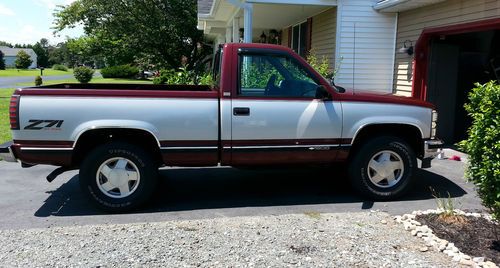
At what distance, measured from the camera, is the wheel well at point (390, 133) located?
563 cm

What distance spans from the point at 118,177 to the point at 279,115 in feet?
6.53

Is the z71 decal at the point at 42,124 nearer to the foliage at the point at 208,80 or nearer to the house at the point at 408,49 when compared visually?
the foliage at the point at 208,80

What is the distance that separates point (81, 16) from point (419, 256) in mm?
31758

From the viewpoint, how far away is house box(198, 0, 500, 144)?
9695 mm

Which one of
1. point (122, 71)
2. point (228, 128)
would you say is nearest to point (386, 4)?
point (228, 128)

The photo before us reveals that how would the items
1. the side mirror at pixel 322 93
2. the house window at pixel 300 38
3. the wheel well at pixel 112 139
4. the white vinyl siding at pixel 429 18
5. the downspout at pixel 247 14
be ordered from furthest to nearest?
1. the house window at pixel 300 38
2. the downspout at pixel 247 14
3. the white vinyl siding at pixel 429 18
4. the side mirror at pixel 322 93
5. the wheel well at pixel 112 139

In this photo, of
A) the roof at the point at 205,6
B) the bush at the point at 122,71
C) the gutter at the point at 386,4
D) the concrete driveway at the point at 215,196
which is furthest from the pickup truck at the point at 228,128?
the bush at the point at 122,71

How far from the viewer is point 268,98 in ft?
17.3

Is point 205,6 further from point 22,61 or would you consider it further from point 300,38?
point 22,61

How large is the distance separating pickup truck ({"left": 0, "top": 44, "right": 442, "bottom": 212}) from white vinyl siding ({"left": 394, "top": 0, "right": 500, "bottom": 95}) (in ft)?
10.6

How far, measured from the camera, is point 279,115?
17.2ft

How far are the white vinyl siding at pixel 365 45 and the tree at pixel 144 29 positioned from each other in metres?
18.1

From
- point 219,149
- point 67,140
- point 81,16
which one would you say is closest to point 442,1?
point 219,149

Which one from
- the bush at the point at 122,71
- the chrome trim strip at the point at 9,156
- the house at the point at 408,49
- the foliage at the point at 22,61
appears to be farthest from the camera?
the foliage at the point at 22,61
